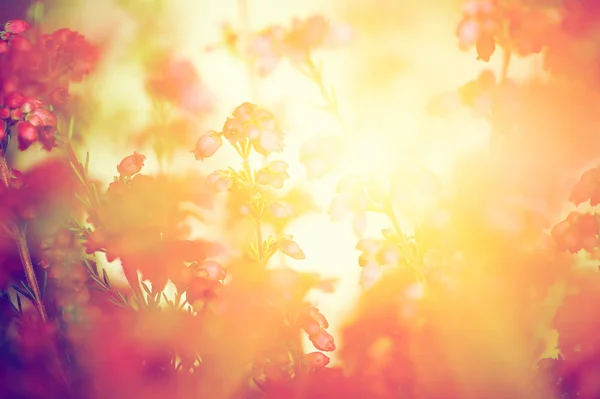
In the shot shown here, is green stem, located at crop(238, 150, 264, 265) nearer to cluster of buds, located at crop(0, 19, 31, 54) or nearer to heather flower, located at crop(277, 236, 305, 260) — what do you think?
heather flower, located at crop(277, 236, 305, 260)

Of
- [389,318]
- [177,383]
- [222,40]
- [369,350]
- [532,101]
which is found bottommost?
[177,383]

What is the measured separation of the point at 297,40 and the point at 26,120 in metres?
0.64

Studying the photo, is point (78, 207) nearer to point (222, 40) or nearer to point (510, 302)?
point (222, 40)

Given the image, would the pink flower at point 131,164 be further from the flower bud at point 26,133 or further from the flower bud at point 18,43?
the flower bud at point 18,43

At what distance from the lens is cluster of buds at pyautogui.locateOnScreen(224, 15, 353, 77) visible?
0.97 meters

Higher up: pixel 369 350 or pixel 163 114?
pixel 163 114

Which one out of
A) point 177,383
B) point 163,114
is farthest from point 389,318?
point 163,114

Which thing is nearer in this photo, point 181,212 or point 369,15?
point 369,15

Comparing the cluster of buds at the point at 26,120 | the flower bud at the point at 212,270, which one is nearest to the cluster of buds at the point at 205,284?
the flower bud at the point at 212,270

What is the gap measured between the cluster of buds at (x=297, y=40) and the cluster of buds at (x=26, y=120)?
505mm

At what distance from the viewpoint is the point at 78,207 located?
132 cm

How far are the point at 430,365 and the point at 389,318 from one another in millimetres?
172

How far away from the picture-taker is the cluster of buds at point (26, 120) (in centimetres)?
94

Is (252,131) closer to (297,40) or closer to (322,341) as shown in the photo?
(297,40)
